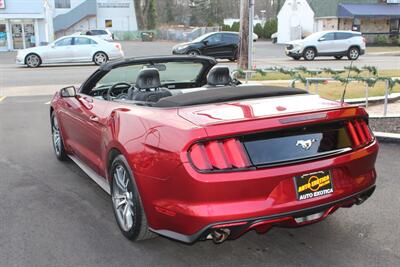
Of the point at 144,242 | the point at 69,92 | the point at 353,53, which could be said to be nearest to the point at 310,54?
the point at 353,53

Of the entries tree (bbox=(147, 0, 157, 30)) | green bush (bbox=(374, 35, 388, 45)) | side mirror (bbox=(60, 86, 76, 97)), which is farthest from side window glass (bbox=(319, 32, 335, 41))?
tree (bbox=(147, 0, 157, 30))

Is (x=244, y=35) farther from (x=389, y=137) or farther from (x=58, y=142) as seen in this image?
(x=58, y=142)

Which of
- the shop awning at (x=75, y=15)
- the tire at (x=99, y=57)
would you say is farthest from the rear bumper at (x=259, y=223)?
the shop awning at (x=75, y=15)

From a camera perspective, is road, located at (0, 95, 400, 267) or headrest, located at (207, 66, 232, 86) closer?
road, located at (0, 95, 400, 267)

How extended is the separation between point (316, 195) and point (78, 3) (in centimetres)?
6262

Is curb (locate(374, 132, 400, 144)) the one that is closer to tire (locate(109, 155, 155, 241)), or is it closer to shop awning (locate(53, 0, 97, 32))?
tire (locate(109, 155, 155, 241))

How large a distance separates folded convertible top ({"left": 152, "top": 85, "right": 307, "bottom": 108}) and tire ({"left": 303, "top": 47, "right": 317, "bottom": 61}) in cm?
2308

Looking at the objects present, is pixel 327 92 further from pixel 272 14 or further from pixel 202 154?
pixel 272 14

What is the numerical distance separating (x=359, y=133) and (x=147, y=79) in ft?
6.76

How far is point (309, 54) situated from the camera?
87.7 feet

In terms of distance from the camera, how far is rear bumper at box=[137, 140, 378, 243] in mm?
3111

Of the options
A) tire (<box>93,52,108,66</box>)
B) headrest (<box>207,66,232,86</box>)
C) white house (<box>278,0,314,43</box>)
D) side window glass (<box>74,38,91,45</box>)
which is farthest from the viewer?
white house (<box>278,0,314,43</box>)

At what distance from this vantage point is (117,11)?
210 ft

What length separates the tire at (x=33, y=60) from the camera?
23.1 m
